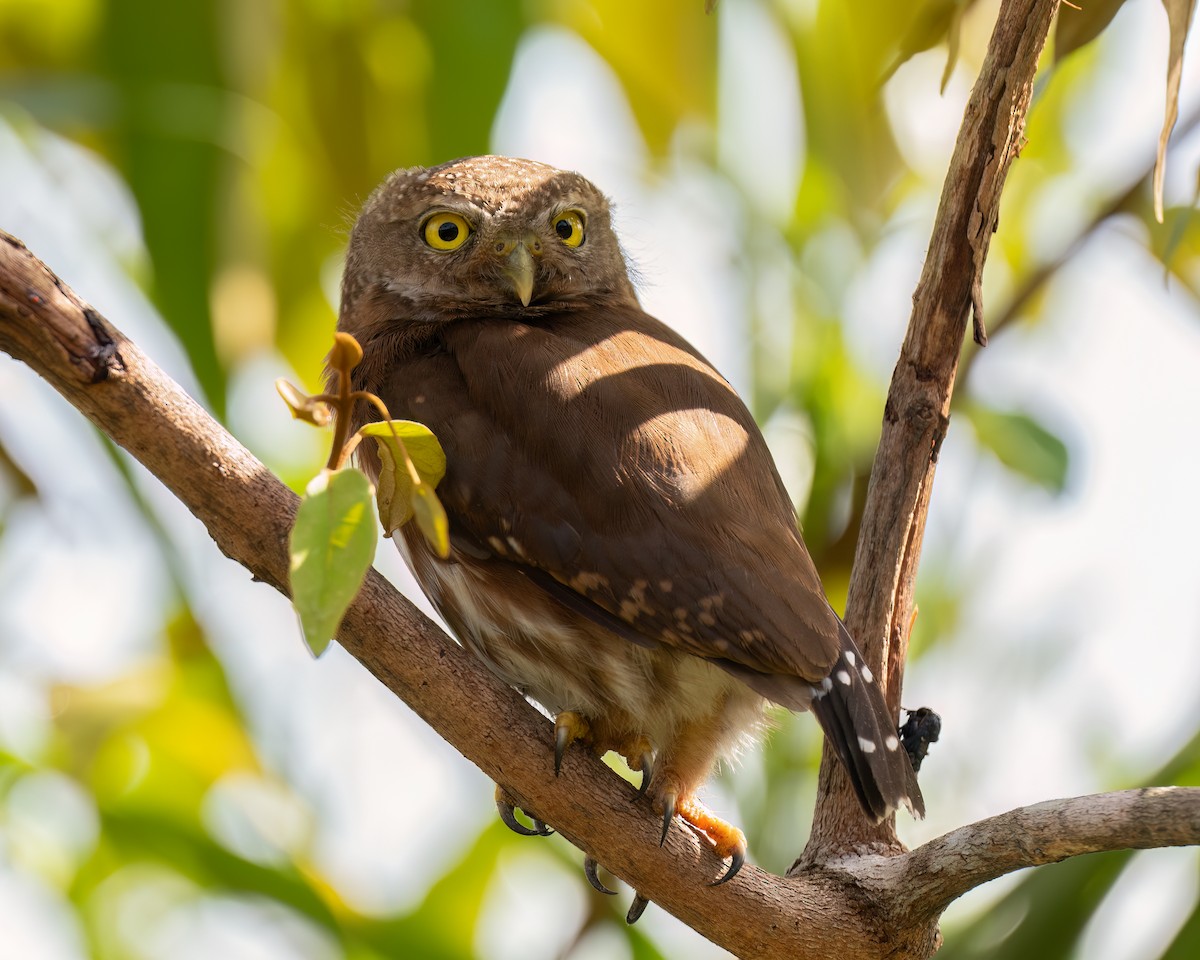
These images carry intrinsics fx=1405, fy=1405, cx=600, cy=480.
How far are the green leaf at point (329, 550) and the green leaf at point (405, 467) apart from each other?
129 mm

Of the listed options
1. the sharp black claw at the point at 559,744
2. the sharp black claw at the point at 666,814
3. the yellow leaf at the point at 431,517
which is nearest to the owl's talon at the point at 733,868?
the sharp black claw at the point at 666,814

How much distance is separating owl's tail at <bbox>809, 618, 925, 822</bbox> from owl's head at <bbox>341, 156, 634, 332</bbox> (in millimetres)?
1458

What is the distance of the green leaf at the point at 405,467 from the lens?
1.82 m

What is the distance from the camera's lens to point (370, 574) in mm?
2482

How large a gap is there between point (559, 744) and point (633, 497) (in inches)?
20.6

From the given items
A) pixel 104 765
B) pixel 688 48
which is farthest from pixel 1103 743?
pixel 104 765

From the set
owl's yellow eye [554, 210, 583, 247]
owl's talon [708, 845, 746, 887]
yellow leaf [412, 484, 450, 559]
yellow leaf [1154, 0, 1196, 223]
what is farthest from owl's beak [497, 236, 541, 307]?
yellow leaf [412, 484, 450, 559]

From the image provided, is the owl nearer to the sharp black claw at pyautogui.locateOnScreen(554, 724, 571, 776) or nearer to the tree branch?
the sharp black claw at pyautogui.locateOnScreen(554, 724, 571, 776)

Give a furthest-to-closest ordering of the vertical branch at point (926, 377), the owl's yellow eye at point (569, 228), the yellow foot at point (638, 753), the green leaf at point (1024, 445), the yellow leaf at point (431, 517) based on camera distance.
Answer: the owl's yellow eye at point (569, 228)
the green leaf at point (1024, 445)
the yellow foot at point (638, 753)
the vertical branch at point (926, 377)
the yellow leaf at point (431, 517)

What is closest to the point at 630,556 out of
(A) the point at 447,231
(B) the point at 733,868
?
(B) the point at 733,868

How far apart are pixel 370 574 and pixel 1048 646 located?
3052mm

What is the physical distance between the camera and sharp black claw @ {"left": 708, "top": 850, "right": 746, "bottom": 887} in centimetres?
262

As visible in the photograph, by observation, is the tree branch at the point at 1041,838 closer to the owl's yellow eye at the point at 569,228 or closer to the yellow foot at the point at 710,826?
the yellow foot at the point at 710,826

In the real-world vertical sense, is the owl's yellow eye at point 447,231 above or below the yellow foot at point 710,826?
above
